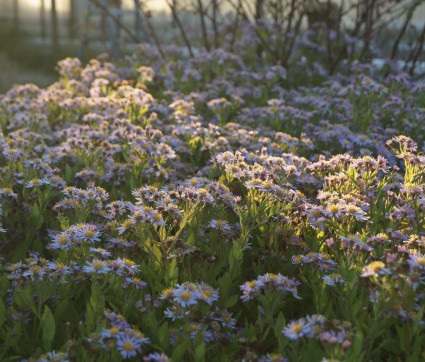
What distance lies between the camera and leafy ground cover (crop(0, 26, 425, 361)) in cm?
219

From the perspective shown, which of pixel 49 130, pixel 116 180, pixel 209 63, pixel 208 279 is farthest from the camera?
pixel 209 63

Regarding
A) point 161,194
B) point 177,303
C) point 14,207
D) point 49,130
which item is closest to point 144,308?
point 177,303

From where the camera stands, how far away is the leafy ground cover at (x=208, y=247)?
7.18ft

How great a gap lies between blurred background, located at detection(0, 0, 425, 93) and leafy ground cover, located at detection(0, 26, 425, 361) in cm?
371

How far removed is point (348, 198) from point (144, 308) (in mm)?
1220

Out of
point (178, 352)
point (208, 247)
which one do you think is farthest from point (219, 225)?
Answer: point (178, 352)

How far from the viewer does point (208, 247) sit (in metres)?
3.01

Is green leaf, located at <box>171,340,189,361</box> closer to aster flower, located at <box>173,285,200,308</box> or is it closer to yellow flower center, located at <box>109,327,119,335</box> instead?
aster flower, located at <box>173,285,200,308</box>

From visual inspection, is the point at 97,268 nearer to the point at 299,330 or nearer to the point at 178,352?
the point at 178,352

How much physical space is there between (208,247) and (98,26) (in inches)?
Answer: 455

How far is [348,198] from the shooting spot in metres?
2.88

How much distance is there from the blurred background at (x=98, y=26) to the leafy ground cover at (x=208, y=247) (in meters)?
3.71

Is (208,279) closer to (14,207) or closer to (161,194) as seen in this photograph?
(161,194)

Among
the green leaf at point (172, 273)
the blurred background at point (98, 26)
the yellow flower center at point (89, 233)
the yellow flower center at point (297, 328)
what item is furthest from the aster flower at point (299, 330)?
the blurred background at point (98, 26)
